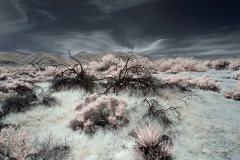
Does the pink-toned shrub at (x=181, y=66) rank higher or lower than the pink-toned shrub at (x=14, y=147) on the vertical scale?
higher

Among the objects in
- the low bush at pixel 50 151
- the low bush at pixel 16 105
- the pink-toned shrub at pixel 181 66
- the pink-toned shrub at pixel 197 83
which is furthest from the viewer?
the pink-toned shrub at pixel 181 66

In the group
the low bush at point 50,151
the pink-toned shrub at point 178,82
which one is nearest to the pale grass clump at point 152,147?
the low bush at point 50,151

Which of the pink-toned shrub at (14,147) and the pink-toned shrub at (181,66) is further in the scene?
the pink-toned shrub at (181,66)

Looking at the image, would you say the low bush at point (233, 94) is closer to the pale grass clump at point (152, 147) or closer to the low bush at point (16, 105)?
the pale grass clump at point (152, 147)

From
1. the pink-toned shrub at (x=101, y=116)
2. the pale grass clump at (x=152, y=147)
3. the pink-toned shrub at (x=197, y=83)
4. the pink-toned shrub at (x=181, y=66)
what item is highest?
the pink-toned shrub at (x=181, y=66)

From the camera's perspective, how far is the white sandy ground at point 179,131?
499 centimetres

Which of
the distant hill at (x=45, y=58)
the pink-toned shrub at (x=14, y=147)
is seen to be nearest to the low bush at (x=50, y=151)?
the pink-toned shrub at (x=14, y=147)

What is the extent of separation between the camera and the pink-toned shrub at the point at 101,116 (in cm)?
619

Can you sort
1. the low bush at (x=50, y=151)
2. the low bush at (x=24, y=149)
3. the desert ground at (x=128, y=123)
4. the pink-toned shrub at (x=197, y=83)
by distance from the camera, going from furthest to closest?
the pink-toned shrub at (x=197, y=83)
the low bush at (x=50, y=151)
the desert ground at (x=128, y=123)
the low bush at (x=24, y=149)

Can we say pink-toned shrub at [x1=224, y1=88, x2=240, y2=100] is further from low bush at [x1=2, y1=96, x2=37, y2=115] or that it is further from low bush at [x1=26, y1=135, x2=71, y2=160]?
low bush at [x1=2, y1=96, x2=37, y2=115]

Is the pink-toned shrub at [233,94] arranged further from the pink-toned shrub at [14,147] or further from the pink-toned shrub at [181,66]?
the pink-toned shrub at [181,66]

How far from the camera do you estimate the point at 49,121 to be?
739cm

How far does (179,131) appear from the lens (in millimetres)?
5723

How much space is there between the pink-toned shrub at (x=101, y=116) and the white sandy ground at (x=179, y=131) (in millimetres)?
223
